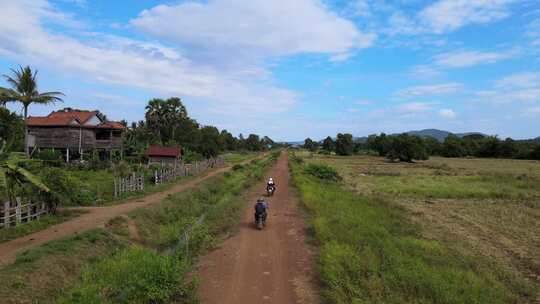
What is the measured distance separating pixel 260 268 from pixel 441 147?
395ft

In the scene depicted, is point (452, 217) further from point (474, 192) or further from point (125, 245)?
point (125, 245)

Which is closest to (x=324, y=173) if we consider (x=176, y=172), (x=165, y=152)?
(x=176, y=172)

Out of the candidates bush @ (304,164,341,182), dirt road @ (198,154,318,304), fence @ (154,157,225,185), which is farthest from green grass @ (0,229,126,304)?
bush @ (304,164,341,182)

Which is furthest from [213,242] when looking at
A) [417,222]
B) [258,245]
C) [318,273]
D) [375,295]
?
[417,222]

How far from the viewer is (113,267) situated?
410 inches

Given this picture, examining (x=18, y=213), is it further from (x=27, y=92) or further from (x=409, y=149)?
(x=409, y=149)

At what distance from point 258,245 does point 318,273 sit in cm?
331

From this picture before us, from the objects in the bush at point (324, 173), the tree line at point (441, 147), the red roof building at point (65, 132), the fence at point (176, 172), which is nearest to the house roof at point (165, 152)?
the fence at point (176, 172)

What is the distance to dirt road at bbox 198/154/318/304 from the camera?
9234 mm

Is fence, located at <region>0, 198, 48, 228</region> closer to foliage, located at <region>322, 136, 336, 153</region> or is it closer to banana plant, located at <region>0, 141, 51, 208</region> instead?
banana plant, located at <region>0, 141, 51, 208</region>

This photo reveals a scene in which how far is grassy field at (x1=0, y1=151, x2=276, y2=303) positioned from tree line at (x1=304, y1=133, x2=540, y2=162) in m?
74.7

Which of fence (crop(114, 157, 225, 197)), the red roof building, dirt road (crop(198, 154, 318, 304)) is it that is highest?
the red roof building

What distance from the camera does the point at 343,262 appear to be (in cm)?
1086

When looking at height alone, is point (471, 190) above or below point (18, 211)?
below
